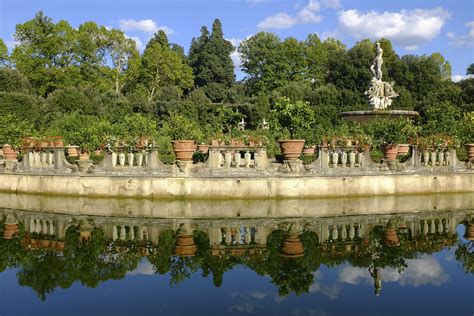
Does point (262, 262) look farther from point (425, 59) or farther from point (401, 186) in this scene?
point (425, 59)

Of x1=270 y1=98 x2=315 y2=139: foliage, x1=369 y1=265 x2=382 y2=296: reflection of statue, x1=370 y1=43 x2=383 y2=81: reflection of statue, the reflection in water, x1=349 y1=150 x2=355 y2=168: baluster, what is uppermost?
x1=370 y1=43 x2=383 y2=81: reflection of statue

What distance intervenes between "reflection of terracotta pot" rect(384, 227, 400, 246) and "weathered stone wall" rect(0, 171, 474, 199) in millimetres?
4663

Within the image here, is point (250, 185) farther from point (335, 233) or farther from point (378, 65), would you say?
point (378, 65)

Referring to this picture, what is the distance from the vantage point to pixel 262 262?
10.0 metres

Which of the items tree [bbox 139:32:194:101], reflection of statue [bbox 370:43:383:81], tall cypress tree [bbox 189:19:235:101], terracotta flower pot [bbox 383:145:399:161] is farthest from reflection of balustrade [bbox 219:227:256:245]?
tall cypress tree [bbox 189:19:235:101]

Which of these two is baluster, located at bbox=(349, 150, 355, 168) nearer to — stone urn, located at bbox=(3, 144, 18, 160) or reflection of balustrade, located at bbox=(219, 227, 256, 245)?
reflection of balustrade, located at bbox=(219, 227, 256, 245)

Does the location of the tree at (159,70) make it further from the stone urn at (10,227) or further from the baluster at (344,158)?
the stone urn at (10,227)

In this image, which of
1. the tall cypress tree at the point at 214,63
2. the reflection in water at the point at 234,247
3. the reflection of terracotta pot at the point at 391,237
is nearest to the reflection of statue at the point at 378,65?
the reflection in water at the point at 234,247

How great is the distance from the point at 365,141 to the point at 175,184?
7.24 meters

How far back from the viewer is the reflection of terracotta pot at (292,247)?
10445 millimetres

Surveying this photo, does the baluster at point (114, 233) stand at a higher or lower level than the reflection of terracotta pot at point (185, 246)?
higher

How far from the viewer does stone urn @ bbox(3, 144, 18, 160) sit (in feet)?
63.4

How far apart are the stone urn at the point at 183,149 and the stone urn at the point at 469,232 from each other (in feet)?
29.8

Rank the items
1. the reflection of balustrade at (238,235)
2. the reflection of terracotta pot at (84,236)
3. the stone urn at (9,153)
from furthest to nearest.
Answer: the stone urn at (9,153), the reflection of terracotta pot at (84,236), the reflection of balustrade at (238,235)
